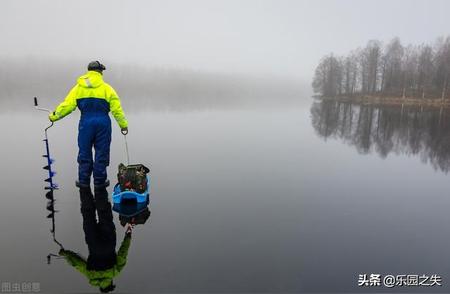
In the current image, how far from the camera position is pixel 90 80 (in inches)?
A: 279

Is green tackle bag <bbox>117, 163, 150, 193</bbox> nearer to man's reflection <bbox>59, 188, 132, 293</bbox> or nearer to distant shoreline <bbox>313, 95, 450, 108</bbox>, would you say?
man's reflection <bbox>59, 188, 132, 293</bbox>

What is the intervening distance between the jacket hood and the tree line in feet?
235

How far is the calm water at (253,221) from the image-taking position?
454 centimetres

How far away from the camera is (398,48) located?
85125 mm

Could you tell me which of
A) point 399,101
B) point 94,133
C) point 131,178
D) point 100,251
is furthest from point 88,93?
point 399,101

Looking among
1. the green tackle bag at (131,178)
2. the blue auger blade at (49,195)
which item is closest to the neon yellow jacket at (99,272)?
the green tackle bag at (131,178)

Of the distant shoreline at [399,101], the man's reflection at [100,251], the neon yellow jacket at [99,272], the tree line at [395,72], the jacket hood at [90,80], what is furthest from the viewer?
the tree line at [395,72]

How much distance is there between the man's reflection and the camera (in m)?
4.44

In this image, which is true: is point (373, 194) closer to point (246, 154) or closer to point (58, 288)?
point (246, 154)

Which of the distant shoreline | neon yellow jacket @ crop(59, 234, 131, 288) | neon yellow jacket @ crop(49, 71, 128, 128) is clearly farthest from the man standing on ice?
the distant shoreline

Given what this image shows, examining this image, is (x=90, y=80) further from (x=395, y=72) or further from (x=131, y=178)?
(x=395, y=72)

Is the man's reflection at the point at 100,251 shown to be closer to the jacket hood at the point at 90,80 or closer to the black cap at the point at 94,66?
the jacket hood at the point at 90,80

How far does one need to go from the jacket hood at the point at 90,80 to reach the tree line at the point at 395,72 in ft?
235

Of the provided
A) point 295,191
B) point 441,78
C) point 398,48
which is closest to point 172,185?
point 295,191
